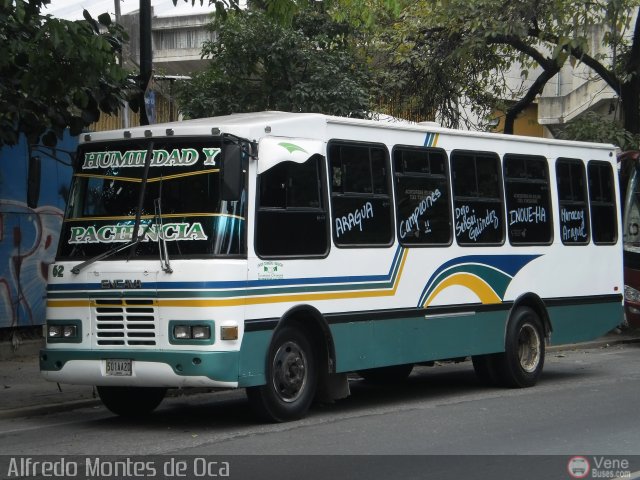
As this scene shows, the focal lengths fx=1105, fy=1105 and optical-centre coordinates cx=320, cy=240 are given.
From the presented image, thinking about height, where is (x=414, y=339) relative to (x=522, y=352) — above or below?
above

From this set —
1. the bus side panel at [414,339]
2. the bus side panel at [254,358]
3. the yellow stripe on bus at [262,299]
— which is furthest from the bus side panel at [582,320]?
the bus side panel at [254,358]

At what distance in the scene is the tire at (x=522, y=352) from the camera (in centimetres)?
1332

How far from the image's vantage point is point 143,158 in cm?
1044

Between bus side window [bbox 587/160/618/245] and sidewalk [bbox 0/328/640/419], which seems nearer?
sidewalk [bbox 0/328/640/419]

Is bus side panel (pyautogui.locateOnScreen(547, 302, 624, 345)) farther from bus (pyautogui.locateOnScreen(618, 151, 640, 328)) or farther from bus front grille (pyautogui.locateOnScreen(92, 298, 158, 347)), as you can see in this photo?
bus front grille (pyautogui.locateOnScreen(92, 298, 158, 347))

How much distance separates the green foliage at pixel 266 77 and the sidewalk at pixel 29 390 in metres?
4.47

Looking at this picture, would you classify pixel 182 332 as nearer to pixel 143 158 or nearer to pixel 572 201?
pixel 143 158

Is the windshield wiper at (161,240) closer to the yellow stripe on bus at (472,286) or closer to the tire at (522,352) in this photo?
the yellow stripe on bus at (472,286)

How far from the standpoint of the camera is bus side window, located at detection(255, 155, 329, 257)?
10.3m

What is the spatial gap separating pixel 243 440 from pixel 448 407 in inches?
117

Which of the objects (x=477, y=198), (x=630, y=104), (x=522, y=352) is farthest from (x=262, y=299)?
(x=630, y=104)

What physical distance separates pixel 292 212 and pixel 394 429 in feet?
7.40

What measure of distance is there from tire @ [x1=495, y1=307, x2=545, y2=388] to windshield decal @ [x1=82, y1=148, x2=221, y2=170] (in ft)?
16.3

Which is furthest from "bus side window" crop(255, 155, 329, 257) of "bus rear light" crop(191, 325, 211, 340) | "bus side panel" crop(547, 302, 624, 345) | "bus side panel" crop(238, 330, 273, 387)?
"bus side panel" crop(547, 302, 624, 345)
